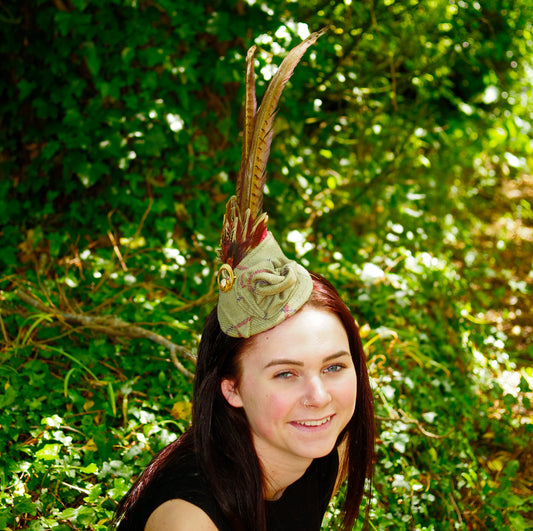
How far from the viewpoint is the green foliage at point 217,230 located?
2.71 metres

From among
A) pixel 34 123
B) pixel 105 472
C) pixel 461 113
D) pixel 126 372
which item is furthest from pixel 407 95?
pixel 105 472

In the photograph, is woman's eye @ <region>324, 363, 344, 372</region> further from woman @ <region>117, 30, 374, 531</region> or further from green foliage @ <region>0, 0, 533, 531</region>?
green foliage @ <region>0, 0, 533, 531</region>

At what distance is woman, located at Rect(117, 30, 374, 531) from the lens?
1655mm

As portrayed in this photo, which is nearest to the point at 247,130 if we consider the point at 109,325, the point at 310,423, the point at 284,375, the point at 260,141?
the point at 260,141

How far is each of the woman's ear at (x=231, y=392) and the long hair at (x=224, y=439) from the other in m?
0.02

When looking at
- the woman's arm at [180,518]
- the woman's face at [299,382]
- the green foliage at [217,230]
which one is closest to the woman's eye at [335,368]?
the woman's face at [299,382]

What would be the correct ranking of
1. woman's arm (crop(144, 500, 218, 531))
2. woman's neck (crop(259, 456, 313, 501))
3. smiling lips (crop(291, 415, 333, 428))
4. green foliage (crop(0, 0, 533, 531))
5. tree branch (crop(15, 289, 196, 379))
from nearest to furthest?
woman's arm (crop(144, 500, 218, 531)) < smiling lips (crop(291, 415, 333, 428)) < woman's neck (crop(259, 456, 313, 501)) < green foliage (crop(0, 0, 533, 531)) < tree branch (crop(15, 289, 196, 379))

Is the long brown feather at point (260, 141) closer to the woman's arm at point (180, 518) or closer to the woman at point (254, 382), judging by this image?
the woman at point (254, 382)

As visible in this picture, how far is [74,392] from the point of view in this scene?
276 cm

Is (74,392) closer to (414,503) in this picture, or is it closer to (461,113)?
(414,503)

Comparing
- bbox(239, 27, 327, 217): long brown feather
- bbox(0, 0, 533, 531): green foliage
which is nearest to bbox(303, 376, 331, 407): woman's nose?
bbox(239, 27, 327, 217): long brown feather

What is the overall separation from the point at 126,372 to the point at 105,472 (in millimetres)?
716

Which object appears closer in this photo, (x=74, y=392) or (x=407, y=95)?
(x=74, y=392)

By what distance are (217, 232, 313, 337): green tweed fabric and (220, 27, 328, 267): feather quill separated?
0.04 meters
